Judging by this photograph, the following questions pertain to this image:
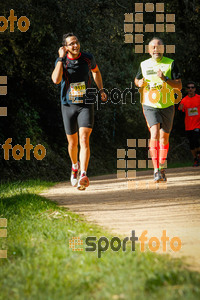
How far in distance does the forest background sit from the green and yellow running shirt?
639 cm

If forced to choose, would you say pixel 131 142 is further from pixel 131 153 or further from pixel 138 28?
pixel 138 28

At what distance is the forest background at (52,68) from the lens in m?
15.8

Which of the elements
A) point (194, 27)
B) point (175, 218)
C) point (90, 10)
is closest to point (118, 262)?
point (175, 218)

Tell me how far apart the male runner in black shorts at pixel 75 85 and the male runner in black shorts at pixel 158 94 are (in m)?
1.14

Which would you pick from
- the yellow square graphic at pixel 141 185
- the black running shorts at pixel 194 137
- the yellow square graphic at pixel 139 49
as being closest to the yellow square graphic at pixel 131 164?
the yellow square graphic at pixel 139 49

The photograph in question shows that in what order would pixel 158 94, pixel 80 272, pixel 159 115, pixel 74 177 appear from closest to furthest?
pixel 80 272 < pixel 74 177 < pixel 158 94 < pixel 159 115

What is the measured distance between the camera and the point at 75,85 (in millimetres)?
7270

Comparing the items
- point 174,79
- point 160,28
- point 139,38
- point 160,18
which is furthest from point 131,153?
point 174,79

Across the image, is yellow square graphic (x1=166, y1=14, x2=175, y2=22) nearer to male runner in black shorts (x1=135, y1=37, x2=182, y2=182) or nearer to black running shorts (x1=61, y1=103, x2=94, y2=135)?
male runner in black shorts (x1=135, y1=37, x2=182, y2=182)

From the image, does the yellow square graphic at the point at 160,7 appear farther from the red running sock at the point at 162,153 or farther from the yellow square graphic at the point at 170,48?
the red running sock at the point at 162,153

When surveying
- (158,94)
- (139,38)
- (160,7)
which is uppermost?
(160,7)

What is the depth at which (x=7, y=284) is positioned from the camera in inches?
156

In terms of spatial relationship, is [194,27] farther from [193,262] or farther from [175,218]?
[193,262]

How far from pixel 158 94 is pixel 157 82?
0.35m
